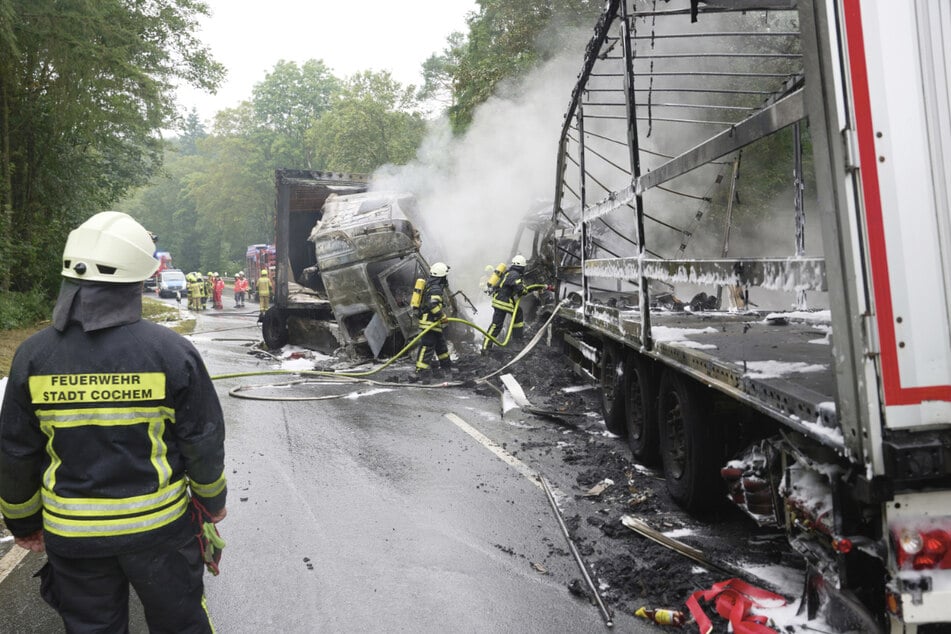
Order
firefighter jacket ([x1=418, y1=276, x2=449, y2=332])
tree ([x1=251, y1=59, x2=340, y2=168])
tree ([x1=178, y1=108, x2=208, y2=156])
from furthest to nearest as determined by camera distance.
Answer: tree ([x1=178, y1=108, x2=208, y2=156])
tree ([x1=251, y1=59, x2=340, y2=168])
firefighter jacket ([x1=418, y1=276, x2=449, y2=332])

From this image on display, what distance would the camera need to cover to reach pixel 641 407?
5426 mm

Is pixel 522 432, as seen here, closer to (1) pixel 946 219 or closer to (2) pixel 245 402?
(2) pixel 245 402

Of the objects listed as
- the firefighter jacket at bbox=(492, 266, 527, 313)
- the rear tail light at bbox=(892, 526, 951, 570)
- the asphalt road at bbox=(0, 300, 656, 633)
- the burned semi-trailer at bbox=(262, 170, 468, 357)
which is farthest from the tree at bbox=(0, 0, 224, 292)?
the rear tail light at bbox=(892, 526, 951, 570)

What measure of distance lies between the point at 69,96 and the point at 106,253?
14.4 m

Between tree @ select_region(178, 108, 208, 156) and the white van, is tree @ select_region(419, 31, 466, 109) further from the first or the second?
tree @ select_region(178, 108, 208, 156)

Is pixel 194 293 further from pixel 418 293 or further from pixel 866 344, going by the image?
pixel 866 344

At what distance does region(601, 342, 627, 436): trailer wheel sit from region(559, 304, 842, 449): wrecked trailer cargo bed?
27 cm

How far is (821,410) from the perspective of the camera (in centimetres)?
237

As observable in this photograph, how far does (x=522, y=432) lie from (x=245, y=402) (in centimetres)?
376

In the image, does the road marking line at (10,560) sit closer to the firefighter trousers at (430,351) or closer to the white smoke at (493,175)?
the firefighter trousers at (430,351)

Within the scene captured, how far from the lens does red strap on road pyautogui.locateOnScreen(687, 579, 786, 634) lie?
2.87 meters

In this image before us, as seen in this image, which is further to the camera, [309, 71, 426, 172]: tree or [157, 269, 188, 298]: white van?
[157, 269, 188, 298]: white van

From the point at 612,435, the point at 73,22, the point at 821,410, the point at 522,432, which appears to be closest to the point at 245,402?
the point at 522,432

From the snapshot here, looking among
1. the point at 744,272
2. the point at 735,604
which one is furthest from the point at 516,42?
the point at 735,604
